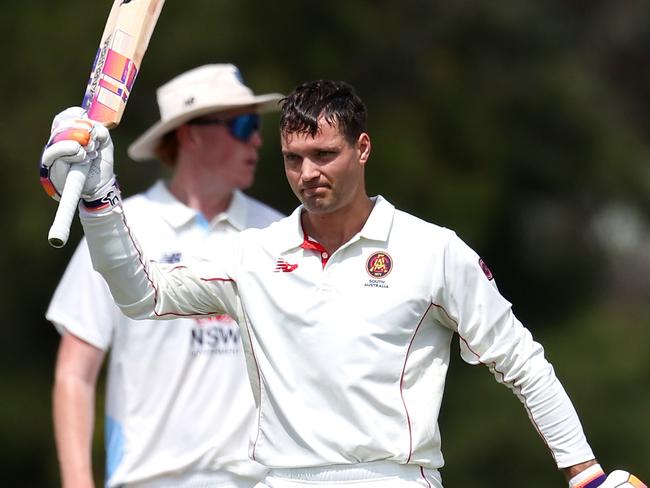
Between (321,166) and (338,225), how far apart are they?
22cm

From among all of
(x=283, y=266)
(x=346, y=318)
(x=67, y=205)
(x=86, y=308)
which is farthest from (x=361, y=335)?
(x=86, y=308)

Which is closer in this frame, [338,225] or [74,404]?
[338,225]

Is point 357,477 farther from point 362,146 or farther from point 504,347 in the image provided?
point 362,146

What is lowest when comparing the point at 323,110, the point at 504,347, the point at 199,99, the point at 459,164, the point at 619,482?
the point at 619,482

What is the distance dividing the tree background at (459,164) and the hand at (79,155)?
7945 millimetres

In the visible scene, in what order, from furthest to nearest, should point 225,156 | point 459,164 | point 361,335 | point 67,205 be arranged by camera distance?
point 459,164
point 225,156
point 361,335
point 67,205

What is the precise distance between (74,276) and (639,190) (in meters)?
9.41

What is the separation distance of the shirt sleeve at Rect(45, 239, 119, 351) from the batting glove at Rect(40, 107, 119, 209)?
4.44 feet

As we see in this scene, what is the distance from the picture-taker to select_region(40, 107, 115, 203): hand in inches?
161

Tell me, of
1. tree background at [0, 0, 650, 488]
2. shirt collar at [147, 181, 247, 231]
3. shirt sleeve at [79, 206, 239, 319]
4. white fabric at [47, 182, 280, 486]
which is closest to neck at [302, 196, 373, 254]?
shirt sleeve at [79, 206, 239, 319]

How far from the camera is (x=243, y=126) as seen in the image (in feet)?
19.5

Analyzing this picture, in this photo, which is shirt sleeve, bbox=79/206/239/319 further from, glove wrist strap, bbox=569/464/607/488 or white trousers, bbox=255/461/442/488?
glove wrist strap, bbox=569/464/607/488

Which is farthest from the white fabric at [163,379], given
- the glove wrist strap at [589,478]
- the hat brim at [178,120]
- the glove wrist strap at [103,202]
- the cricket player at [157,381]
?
the glove wrist strap at [589,478]

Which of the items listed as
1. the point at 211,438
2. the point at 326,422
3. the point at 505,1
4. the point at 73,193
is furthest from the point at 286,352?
the point at 505,1
